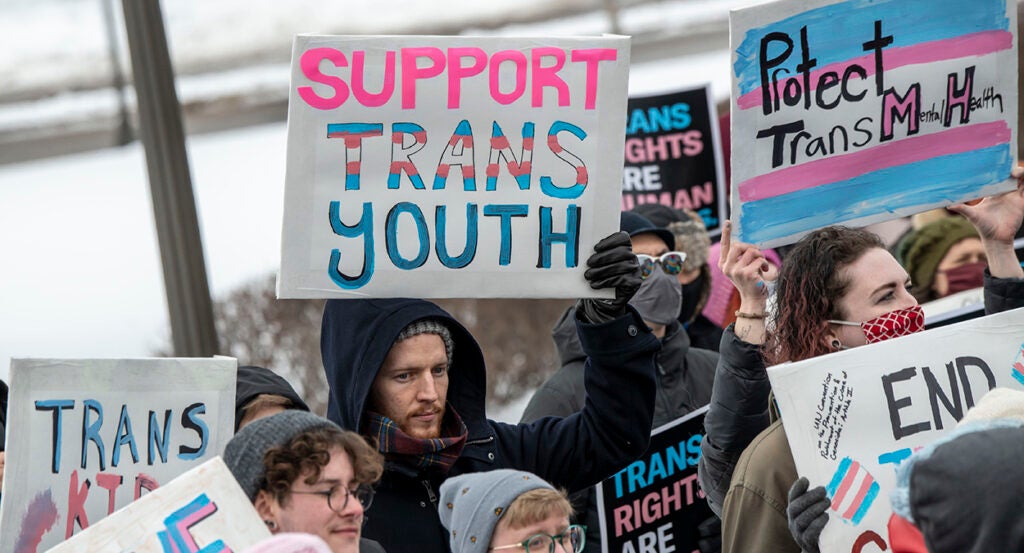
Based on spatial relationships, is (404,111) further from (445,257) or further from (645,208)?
(645,208)

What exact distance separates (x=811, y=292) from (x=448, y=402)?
969 mm

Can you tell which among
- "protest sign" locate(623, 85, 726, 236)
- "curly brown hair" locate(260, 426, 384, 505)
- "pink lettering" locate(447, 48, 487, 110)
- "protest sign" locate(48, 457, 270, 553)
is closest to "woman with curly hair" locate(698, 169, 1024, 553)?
"pink lettering" locate(447, 48, 487, 110)

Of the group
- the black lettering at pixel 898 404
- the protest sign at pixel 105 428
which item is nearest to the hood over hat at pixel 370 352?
the protest sign at pixel 105 428

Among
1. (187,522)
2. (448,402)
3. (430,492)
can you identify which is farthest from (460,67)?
(187,522)

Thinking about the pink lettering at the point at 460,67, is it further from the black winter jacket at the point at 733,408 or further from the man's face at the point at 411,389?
the black winter jacket at the point at 733,408

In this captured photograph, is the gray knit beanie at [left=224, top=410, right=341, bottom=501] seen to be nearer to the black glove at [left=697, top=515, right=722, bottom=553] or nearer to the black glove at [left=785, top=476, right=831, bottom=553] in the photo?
the black glove at [left=785, top=476, right=831, bottom=553]

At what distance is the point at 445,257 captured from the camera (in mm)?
3869

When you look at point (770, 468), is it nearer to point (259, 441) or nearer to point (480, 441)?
point (480, 441)

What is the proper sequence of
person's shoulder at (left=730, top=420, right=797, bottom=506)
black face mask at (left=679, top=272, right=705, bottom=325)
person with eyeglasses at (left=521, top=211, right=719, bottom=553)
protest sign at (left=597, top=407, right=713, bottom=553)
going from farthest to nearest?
black face mask at (left=679, top=272, right=705, bottom=325), person with eyeglasses at (left=521, top=211, right=719, bottom=553), protest sign at (left=597, top=407, right=713, bottom=553), person's shoulder at (left=730, top=420, right=797, bottom=506)

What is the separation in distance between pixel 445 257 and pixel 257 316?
12.6 feet

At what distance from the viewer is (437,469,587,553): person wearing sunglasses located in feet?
11.1

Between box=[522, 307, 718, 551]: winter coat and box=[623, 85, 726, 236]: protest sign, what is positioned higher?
box=[623, 85, 726, 236]: protest sign

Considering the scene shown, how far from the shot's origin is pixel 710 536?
4.64 m

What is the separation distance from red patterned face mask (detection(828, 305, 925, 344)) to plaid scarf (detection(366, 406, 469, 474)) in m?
1.02
